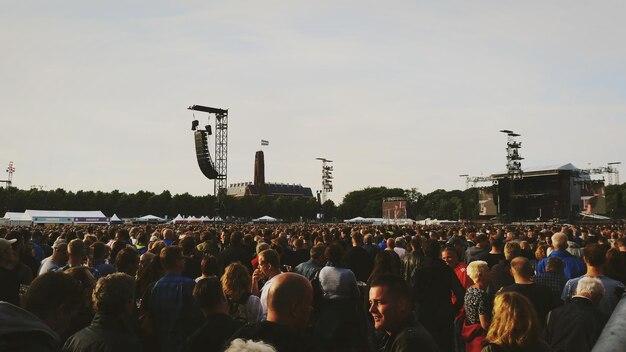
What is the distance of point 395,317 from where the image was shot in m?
3.89

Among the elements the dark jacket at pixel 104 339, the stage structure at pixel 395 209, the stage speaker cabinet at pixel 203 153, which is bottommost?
the dark jacket at pixel 104 339

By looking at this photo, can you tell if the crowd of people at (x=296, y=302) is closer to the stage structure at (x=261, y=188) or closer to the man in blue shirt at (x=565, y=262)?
the man in blue shirt at (x=565, y=262)

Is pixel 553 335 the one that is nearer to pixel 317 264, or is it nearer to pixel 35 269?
pixel 317 264

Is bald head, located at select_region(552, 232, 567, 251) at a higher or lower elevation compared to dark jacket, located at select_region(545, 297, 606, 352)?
higher

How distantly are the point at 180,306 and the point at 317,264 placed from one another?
332cm

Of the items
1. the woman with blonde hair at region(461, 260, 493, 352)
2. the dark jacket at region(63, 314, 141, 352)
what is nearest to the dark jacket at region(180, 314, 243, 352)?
the dark jacket at region(63, 314, 141, 352)

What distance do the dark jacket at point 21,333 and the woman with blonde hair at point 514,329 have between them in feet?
9.06

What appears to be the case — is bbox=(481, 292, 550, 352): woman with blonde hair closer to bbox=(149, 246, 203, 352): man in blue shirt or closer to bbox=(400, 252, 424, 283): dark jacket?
bbox=(149, 246, 203, 352): man in blue shirt

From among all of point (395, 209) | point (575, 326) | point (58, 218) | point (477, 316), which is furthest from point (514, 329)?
point (395, 209)

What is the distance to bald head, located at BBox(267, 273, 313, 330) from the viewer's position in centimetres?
346

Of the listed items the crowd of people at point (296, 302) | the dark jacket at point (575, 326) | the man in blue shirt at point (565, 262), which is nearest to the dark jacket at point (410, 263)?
the crowd of people at point (296, 302)

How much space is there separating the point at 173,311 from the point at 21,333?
3084 millimetres

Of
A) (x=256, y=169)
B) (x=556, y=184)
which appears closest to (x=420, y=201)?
(x=256, y=169)

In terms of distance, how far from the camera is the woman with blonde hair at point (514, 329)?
12.4 feet
